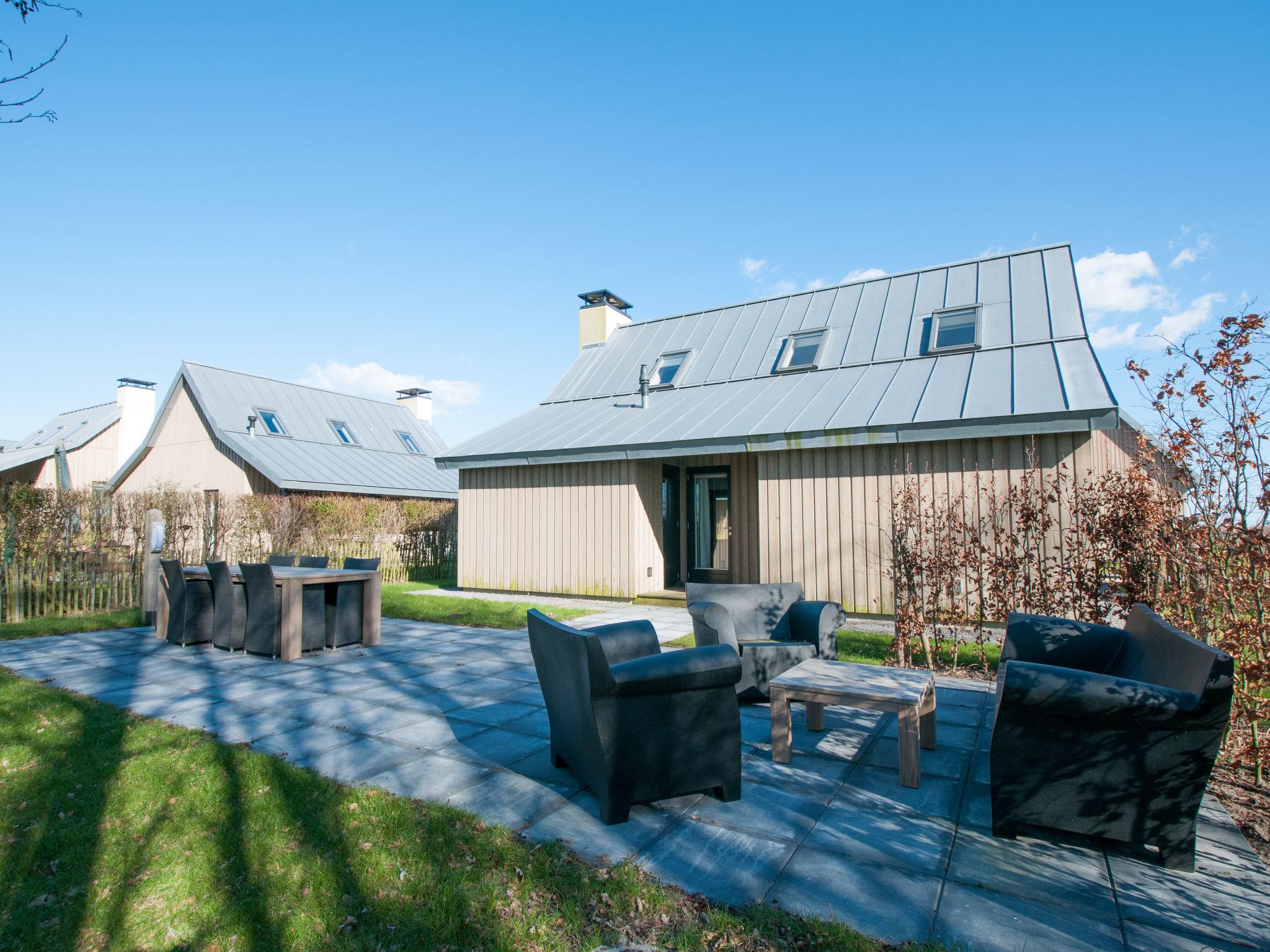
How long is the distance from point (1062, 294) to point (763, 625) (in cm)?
854

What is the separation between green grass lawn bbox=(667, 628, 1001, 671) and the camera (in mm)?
6422

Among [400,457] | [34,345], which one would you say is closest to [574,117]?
[34,345]

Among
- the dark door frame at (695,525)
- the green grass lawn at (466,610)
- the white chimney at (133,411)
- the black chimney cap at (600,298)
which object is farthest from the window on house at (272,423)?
the dark door frame at (695,525)

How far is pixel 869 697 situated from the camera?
3488mm

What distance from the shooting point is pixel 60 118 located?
3.24 meters

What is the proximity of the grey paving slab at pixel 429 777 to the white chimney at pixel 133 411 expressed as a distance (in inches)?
976

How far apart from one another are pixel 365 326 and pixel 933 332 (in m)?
11.9

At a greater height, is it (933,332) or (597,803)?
(933,332)

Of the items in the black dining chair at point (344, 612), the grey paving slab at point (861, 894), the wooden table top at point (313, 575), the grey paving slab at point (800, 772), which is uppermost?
the wooden table top at point (313, 575)

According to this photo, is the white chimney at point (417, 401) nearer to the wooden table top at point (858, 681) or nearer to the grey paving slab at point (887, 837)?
the wooden table top at point (858, 681)

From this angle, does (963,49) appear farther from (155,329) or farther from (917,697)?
(155,329)

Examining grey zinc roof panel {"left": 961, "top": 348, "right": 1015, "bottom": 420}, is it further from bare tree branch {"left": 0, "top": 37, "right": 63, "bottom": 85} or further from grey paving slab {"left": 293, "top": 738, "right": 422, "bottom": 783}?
bare tree branch {"left": 0, "top": 37, "right": 63, "bottom": 85}

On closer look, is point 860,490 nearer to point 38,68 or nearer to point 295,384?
point 38,68

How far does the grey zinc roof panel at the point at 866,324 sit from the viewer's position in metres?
11.2
